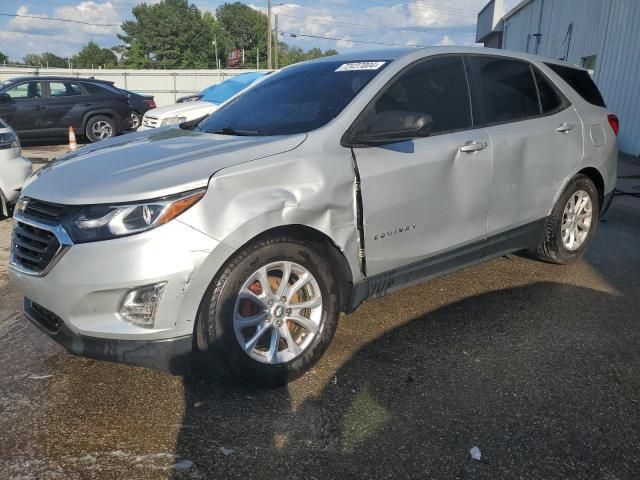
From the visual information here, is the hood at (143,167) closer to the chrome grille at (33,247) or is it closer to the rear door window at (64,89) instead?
the chrome grille at (33,247)

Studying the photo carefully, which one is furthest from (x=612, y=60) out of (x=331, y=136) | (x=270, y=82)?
(x=331, y=136)

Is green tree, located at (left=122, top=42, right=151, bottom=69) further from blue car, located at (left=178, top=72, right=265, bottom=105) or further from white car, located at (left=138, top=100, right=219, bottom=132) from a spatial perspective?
white car, located at (left=138, top=100, right=219, bottom=132)

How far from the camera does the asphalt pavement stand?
92.7 inches

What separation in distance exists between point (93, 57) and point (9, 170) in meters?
115

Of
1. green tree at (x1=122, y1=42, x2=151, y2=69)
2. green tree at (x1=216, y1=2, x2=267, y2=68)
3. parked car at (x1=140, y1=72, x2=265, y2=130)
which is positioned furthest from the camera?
green tree at (x1=216, y1=2, x2=267, y2=68)

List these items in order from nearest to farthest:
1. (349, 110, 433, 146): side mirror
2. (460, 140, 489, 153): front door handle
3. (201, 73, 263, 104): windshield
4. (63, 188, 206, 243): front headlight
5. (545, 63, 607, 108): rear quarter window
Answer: (63, 188, 206, 243): front headlight → (349, 110, 433, 146): side mirror → (460, 140, 489, 153): front door handle → (545, 63, 607, 108): rear quarter window → (201, 73, 263, 104): windshield

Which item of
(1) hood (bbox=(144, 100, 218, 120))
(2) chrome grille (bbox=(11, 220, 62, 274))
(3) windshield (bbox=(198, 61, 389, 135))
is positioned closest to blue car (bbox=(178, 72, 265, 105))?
(1) hood (bbox=(144, 100, 218, 120))

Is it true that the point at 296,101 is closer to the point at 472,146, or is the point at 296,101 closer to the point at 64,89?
the point at 472,146

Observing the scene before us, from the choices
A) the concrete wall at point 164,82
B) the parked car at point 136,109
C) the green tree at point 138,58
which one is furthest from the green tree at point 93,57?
the parked car at point 136,109

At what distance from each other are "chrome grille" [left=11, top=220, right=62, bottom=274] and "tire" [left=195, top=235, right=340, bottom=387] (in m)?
0.75

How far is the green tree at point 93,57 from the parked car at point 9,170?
107892 mm

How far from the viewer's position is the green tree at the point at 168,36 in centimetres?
8838

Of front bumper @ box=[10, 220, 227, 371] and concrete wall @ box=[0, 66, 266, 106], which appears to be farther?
concrete wall @ box=[0, 66, 266, 106]

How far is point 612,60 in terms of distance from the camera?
41.7 ft
